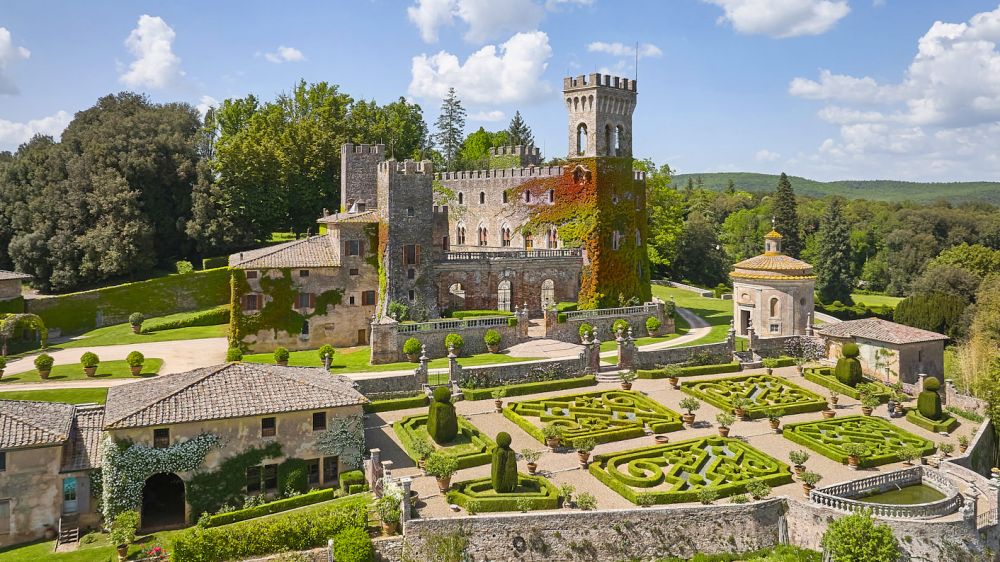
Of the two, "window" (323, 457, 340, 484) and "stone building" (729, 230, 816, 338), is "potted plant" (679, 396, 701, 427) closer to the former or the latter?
"stone building" (729, 230, 816, 338)

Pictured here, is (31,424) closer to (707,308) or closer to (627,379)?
(627,379)

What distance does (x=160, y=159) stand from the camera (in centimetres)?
6338

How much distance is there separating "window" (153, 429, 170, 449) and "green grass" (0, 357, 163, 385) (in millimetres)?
14263

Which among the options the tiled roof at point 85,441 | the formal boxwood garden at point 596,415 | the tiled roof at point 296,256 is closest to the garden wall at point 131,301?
the tiled roof at point 296,256

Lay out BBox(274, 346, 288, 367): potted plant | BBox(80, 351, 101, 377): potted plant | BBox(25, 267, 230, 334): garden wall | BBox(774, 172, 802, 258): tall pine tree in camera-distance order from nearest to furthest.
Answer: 1. BBox(80, 351, 101, 377): potted plant
2. BBox(274, 346, 288, 367): potted plant
3. BBox(25, 267, 230, 334): garden wall
4. BBox(774, 172, 802, 258): tall pine tree

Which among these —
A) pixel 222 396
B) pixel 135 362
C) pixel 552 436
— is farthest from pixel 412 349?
pixel 222 396

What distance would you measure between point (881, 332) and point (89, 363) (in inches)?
1793

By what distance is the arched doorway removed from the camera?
94.5 ft

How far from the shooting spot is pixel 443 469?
2839 cm

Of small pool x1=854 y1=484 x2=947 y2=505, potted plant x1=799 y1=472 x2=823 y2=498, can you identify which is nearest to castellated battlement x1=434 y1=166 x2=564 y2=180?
potted plant x1=799 y1=472 x2=823 y2=498

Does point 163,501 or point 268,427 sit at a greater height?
point 268,427

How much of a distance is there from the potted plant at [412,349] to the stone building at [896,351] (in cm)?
2646

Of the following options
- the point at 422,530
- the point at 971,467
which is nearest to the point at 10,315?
the point at 422,530

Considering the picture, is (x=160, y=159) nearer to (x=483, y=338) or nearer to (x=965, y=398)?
(x=483, y=338)
